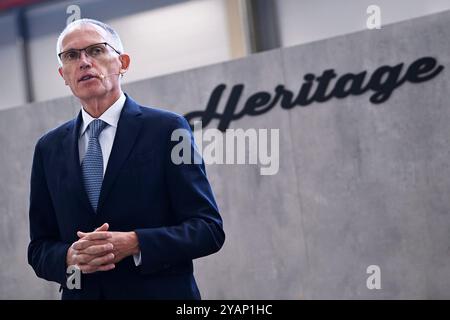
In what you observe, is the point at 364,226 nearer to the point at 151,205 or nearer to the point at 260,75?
the point at 260,75

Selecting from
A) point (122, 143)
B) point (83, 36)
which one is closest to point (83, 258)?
point (122, 143)

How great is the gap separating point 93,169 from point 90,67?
0.82 feet

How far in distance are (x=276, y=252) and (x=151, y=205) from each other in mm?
3578

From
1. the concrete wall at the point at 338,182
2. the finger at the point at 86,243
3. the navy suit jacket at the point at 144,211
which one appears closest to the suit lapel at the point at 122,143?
the navy suit jacket at the point at 144,211

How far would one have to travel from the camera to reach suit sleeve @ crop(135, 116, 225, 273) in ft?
4.93

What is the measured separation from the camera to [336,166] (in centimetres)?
488

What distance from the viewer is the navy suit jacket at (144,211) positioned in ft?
5.04

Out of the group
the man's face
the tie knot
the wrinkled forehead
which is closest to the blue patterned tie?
the tie knot

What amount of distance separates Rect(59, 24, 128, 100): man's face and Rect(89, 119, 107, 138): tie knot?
6 centimetres

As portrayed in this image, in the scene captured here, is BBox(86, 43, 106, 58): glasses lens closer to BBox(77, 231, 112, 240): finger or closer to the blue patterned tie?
the blue patterned tie

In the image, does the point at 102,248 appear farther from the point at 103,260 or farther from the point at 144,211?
the point at 144,211
